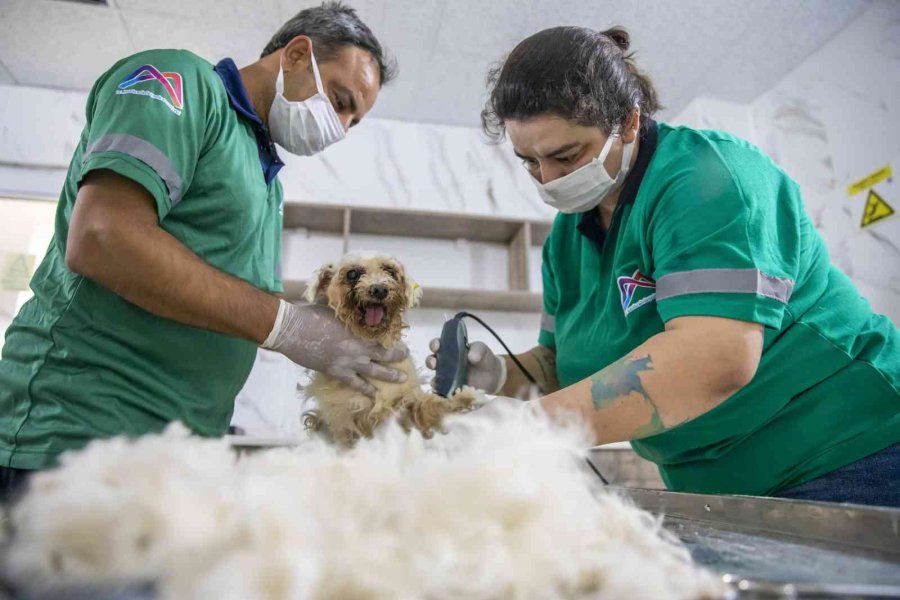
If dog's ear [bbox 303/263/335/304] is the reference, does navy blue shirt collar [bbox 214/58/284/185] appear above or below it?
above

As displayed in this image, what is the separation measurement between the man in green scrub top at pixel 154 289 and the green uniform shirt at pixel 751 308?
1.85ft

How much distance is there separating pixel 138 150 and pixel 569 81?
71 cm

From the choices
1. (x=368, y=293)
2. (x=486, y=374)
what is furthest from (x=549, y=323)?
(x=368, y=293)

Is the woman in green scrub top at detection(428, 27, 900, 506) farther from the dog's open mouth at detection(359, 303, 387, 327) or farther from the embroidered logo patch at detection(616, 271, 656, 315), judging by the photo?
the dog's open mouth at detection(359, 303, 387, 327)

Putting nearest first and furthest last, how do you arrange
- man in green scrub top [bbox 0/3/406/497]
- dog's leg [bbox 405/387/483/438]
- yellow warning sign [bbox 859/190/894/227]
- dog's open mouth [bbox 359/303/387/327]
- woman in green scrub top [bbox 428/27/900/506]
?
woman in green scrub top [bbox 428/27/900/506] < man in green scrub top [bbox 0/3/406/497] < dog's leg [bbox 405/387/483/438] < dog's open mouth [bbox 359/303/387/327] < yellow warning sign [bbox 859/190/894/227]

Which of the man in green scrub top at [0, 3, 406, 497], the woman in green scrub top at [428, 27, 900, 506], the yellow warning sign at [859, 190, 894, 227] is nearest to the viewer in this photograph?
the woman in green scrub top at [428, 27, 900, 506]

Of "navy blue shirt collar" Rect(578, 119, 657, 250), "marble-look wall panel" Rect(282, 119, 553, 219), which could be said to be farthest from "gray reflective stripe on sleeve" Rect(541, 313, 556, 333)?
"marble-look wall panel" Rect(282, 119, 553, 219)

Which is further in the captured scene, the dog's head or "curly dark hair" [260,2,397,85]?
"curly dark hair" [260,2,397,85]

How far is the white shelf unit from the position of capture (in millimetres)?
2740

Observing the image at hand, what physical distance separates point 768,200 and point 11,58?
336cm

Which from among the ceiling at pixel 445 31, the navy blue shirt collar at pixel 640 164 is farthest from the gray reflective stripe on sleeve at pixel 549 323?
the ceiling at pixel 445 31

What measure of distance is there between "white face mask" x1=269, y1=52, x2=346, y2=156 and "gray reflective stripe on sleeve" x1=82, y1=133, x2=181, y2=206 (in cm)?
50

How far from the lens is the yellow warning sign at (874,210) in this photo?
2289 mm

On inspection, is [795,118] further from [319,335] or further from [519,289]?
[319,335]
